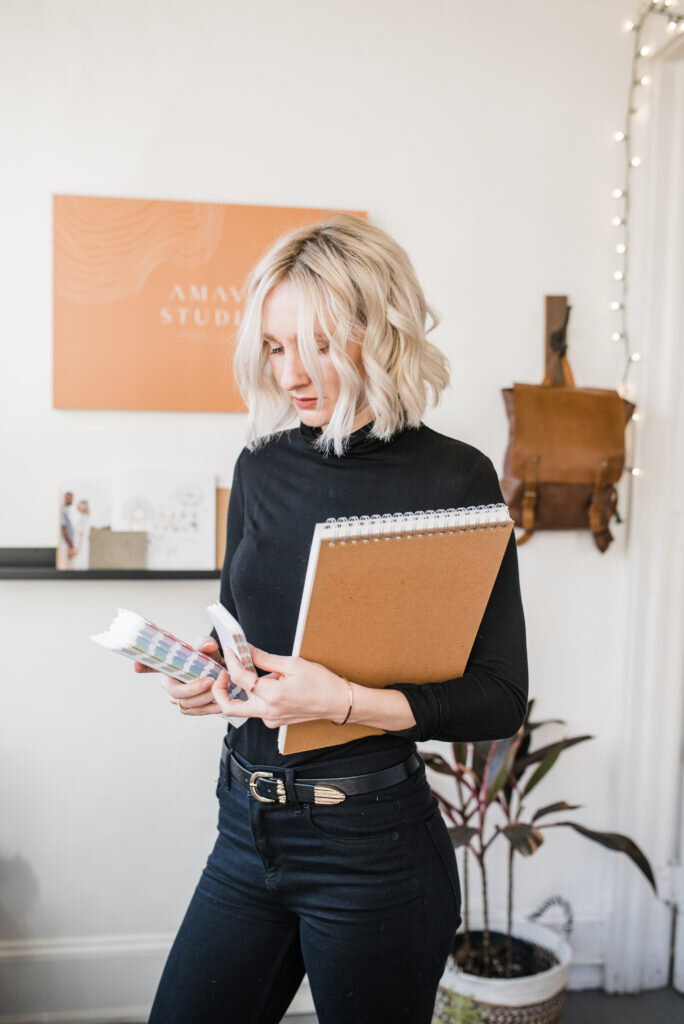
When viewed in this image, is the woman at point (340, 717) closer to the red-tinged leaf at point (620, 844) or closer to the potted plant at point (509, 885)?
the potted plant at point (509, 885)

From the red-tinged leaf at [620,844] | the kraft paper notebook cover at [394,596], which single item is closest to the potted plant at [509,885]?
the red-tinged leaf at [620,844]

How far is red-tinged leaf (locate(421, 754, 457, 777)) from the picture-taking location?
197 centimetres

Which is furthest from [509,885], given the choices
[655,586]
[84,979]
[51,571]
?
[51,571]

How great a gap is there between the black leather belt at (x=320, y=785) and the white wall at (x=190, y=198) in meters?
1.05

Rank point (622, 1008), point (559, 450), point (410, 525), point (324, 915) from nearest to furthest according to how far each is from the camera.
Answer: point (410, 525) < point (324, 915) < point (559, 450) < point (622, 1008)

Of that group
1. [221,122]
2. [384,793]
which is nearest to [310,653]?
[384,793]

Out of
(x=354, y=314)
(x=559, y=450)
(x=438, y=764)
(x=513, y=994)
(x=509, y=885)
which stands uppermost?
(x=354, y=314)

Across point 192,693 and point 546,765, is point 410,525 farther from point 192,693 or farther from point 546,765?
point 546,765

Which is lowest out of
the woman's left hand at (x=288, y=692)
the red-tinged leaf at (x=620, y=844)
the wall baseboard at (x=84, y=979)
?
the wall baseboard at (x=84, y=979)

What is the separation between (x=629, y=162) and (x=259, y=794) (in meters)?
1.81

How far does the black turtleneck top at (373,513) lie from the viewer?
1.07 m

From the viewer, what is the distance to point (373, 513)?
3.69ft

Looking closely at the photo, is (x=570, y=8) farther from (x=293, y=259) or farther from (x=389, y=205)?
(x=293, y=259)

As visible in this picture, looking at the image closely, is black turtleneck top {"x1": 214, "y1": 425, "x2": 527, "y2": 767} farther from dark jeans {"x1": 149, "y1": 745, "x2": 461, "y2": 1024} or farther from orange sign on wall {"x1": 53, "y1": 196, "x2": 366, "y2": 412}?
orange sign on wall {"x1": 53, "y1": 196, "x2": 366, "y2": 412}
